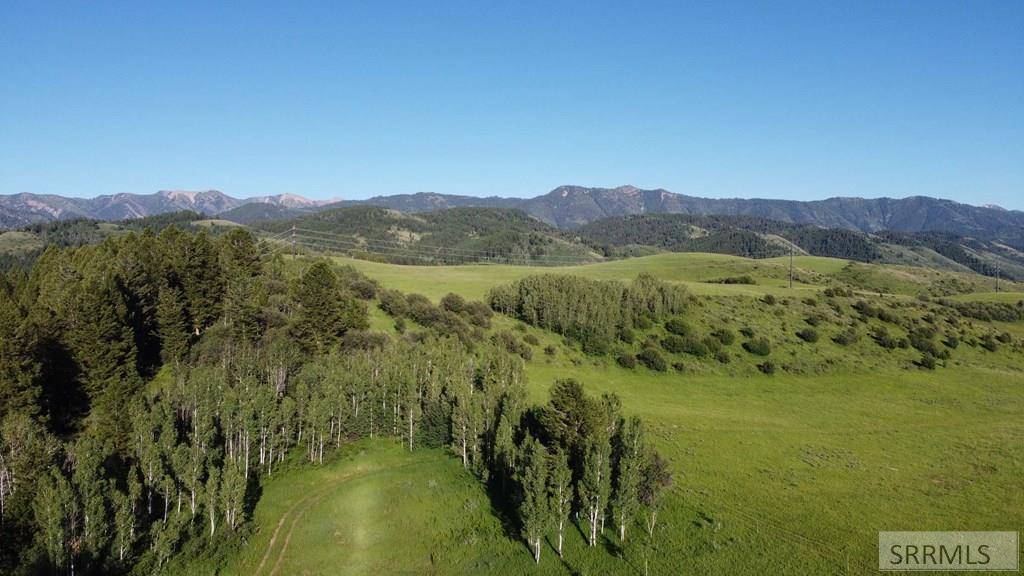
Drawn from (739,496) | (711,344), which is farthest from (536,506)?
(711,344)

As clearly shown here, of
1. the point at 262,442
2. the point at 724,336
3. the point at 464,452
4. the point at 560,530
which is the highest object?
the point at 262,442

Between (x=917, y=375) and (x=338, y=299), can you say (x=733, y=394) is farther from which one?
(x=338, y=299)

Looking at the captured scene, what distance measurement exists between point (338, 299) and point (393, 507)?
1811 inches

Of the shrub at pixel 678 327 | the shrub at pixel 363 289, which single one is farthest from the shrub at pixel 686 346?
the shrub at pixel 363 289

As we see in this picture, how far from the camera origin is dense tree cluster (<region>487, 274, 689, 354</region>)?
373 feet

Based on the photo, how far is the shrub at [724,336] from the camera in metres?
111

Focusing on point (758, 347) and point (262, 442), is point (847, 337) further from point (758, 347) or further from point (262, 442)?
point (262, 442)

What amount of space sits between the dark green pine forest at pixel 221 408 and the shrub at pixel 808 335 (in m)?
43.3

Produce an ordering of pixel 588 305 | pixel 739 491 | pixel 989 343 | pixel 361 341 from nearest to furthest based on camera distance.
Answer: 1. pixel 739 491
2. pixel 361 341
3. pixel 989 343
4. pixel 588 305

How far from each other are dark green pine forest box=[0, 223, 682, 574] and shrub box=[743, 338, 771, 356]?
29.4 metres

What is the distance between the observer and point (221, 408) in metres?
57.3

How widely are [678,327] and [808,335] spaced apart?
26.4 meters

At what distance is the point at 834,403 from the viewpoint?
85.8 meters

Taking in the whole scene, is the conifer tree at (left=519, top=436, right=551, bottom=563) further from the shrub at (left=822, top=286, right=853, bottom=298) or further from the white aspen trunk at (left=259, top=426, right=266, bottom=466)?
the shrub at (left=822, top=286, right=853, bottom=298)
